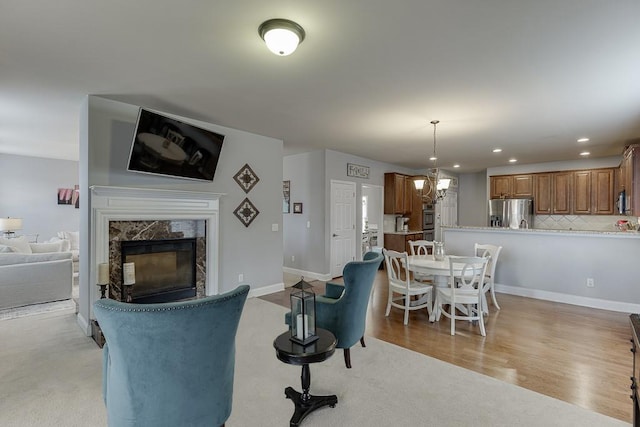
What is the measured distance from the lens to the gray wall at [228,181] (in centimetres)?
349

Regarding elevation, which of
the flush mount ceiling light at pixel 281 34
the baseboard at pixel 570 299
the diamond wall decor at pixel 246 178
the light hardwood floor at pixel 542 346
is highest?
the flush mount ceiling light at pixel 281 34

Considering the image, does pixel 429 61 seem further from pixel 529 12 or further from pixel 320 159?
pixel 320 159

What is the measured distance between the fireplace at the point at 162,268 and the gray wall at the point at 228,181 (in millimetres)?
414

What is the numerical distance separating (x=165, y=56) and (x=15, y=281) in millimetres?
4069

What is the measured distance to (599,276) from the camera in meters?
4.68

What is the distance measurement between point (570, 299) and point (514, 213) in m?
3.10

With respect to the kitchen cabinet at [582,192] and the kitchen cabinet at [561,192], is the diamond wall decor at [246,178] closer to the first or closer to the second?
the kitchen cabinet at [561,192]

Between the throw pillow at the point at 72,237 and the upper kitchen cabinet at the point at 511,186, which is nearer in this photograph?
the throw pillow at the point at 72,237

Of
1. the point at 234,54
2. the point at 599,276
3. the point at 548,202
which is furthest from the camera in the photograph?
the point at 548,202

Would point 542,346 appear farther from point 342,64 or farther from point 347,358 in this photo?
point 342,64

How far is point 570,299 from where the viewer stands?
4879 millimetres

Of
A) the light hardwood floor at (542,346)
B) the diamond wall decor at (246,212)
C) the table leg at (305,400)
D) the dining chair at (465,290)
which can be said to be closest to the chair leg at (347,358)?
the light hardwood floor at (542,346)

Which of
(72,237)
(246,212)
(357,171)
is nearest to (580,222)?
(357,171)

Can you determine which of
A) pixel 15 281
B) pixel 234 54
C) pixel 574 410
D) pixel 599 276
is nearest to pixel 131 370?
pixel 234 54
